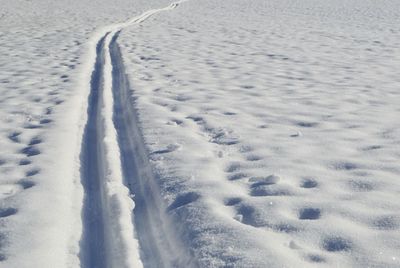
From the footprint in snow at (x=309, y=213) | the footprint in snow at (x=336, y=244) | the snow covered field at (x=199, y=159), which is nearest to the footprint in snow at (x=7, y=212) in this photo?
the snow covered field at (x=199, y=159)

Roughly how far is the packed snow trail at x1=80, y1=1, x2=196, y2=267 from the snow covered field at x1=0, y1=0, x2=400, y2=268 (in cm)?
2

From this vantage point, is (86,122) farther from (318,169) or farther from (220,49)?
(220,49)

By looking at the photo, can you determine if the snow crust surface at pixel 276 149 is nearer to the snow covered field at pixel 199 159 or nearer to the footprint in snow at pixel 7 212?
the snow covered field at pixel 199 159

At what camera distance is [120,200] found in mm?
4332

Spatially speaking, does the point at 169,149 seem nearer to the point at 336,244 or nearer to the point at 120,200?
the point at 120,200

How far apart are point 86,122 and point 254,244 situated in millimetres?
3774

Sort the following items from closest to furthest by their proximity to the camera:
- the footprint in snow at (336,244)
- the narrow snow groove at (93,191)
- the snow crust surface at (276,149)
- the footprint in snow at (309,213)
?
the footprint in snow at (336,244), the snow crust surface at (276,149), the narrow snow groove at (93,191), the footprint in snow at (309,213)

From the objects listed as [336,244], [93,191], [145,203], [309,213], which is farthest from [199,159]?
[336,244]

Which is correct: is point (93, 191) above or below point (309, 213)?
below

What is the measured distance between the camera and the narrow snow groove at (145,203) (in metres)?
3.61

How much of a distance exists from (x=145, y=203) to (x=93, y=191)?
0.51m

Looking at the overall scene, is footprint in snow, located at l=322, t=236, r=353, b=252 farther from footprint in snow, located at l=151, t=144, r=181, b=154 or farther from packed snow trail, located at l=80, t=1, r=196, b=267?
footprint in snow, located at l=151, t=144, r=181, b=154

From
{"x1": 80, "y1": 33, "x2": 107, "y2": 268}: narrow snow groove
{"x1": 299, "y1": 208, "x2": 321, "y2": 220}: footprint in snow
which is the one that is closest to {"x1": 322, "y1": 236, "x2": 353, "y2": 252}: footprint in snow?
{"x1": 299, "y1": 208, "x2": 321, "y2": 220}: footprint in snow

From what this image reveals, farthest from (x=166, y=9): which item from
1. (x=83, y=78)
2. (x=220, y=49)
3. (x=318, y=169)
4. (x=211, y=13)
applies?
(x=318, y=169)
